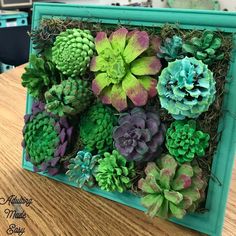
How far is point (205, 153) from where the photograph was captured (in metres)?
0.39

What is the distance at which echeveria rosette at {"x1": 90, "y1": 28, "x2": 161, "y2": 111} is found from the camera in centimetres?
40

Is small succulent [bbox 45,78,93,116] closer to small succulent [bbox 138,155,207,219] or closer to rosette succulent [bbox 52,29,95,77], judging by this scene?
rosette succulent [bbox 52,29,95,77]

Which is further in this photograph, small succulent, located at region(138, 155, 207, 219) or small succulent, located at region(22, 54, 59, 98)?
small succulent, located at region(22, 54, 59, 98)

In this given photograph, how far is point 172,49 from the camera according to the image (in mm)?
380

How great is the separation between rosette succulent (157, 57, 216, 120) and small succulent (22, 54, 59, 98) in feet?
0.61

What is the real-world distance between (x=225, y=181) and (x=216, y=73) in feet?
0.43

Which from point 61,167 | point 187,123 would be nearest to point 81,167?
point 61,167

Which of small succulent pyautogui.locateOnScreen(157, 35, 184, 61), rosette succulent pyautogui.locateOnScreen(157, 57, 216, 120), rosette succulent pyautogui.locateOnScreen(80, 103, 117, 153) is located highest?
small succulent pyautogui.locateOnScreen(157, 35, 184, 61)

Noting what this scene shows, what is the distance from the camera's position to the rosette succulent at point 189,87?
13.8 inches

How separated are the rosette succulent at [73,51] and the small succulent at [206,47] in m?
0.14

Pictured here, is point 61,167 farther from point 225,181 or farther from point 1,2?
point 1,2

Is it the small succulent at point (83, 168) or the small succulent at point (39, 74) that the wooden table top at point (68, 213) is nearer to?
the small succulent at point (83, 168)

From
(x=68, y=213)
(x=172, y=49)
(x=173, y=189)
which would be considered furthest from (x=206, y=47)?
(x=68, y=213)

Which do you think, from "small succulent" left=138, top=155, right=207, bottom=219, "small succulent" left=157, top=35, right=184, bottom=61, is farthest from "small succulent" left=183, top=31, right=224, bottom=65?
"small succulent" left=138, top=155, right=207, bottom=219
